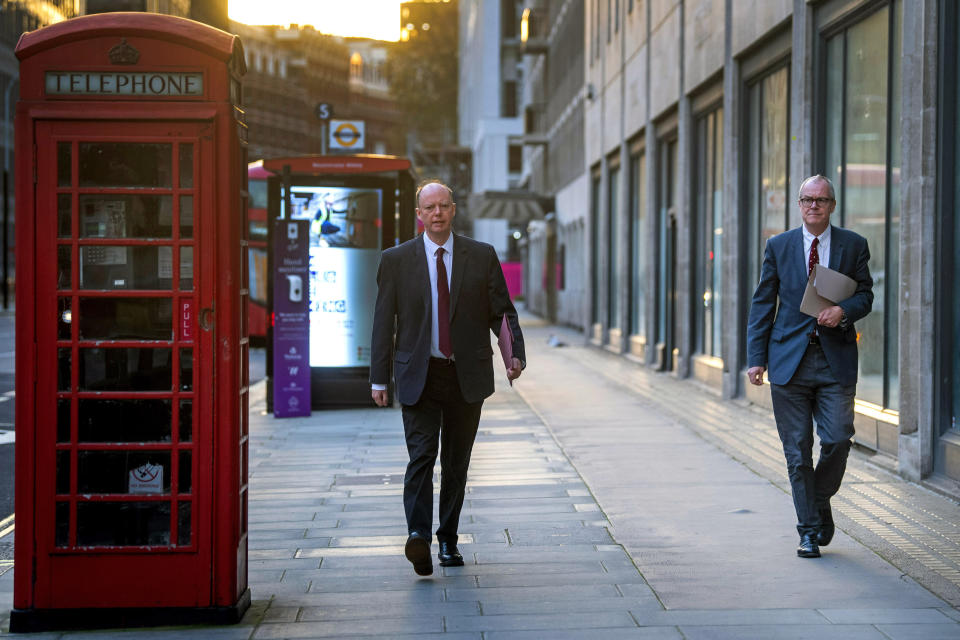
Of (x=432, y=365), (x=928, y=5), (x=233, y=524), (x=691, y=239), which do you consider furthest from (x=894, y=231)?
(x=691, y=239)

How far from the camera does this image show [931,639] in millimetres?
4871

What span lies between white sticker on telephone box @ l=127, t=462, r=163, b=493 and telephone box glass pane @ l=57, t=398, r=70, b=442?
28 centimetres

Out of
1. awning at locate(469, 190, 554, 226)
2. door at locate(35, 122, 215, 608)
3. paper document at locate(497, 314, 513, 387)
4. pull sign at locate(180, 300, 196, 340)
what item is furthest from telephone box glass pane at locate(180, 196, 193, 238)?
awning at locate(469, 190, 554, 226)

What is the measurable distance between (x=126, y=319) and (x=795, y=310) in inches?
123

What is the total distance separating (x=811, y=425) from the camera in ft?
21.3

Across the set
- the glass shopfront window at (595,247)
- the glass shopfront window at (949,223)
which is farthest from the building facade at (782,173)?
the glass shopfront window at (595,247)

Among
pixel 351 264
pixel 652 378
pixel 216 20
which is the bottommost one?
pixel 652 378

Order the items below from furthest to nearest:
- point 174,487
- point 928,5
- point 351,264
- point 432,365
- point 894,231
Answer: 1. point 351,264
2. point 894,231
3. point 928,5
4. point 432,365
5. point 174,487

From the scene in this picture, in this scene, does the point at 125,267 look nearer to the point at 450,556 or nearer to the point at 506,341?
the point at 506,341

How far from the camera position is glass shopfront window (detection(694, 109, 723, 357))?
17.1m

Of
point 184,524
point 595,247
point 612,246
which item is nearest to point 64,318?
point 184,524

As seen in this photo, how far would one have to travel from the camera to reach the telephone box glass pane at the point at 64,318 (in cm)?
511

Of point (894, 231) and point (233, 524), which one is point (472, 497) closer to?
point (233, 524)

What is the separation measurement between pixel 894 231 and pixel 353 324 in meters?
5.90
